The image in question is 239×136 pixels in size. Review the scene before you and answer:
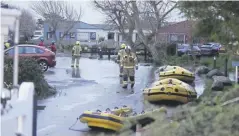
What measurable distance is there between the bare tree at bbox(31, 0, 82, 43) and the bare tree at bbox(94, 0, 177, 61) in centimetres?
2622

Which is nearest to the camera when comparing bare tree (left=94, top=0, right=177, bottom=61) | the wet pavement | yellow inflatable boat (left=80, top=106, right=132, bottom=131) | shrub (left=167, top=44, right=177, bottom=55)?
yellow inflatable boat (left=80, top=106, right=132, bottom=131)

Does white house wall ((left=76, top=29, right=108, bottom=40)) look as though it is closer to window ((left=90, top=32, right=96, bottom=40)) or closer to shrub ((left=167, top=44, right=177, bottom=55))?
window ((left=90, top=32, right=96, bottom=40))

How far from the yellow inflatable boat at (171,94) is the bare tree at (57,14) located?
62.8 m

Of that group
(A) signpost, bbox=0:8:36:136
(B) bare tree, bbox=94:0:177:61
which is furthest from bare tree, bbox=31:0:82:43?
(A) signpost, bbox=0:8:36:136

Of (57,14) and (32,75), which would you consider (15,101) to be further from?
(57,14)

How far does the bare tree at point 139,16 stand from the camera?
133 feet

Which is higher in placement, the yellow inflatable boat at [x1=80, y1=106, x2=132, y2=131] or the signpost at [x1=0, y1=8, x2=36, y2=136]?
the signpost at [x1=0, y1=8, x2=36, y2=136]

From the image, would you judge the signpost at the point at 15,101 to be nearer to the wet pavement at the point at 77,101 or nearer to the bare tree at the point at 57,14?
the wet pavement at the point at 77,101

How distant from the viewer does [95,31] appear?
287 ft

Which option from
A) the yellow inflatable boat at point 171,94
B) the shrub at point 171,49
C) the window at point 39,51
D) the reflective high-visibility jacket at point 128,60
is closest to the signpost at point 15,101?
the yellow inflatable boat at point 171,94

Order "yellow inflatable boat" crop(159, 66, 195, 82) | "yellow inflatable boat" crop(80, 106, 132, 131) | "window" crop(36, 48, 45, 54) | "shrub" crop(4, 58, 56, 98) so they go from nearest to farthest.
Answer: "yellow inflatable boat" crop(80, 106, 132, 131), "shrub" crop(4, 58, 56, 98), "yellow inflatable boat" crop(159, 66, 195, 82), "window" crop(36, 48, 45, 54)

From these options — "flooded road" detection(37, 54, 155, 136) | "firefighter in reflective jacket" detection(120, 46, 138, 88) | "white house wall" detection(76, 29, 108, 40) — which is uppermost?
"white house wall" detection(76, 29, 108, 40)

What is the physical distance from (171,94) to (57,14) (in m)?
66.5

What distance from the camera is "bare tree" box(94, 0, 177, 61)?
4056 cm
